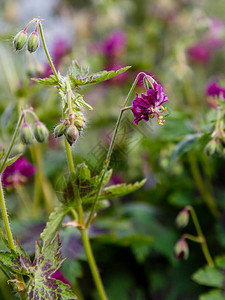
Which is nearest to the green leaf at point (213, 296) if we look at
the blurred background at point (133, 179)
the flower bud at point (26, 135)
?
the blurred background at point (133, 179)

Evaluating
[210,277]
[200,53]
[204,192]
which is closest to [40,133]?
[210,277]

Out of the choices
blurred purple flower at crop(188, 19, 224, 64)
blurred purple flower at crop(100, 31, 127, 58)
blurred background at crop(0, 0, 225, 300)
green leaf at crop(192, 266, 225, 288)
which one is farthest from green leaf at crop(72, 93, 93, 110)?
blurred purple flower at crop(188, 19, 224, 64)

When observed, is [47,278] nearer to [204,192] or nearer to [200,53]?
[204,192]

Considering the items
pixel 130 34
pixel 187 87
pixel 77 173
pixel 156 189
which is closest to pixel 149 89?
pixel 77 173

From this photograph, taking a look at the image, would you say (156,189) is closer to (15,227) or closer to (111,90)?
(15,227)

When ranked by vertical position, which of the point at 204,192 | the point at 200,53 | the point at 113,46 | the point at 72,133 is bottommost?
the point at 204,192
